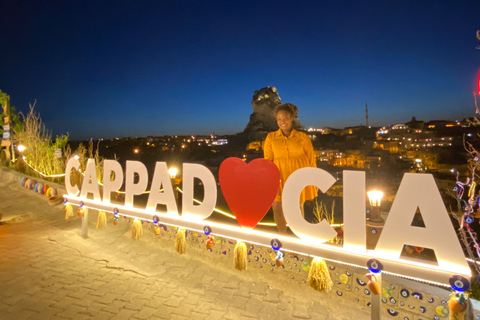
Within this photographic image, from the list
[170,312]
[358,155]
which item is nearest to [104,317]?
[170,312]

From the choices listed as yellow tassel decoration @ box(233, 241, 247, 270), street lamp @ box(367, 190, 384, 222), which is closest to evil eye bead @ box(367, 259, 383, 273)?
street lamp @ box(367, 190, 384, 222)

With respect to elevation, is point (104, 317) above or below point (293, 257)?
below

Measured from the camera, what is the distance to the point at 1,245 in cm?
459

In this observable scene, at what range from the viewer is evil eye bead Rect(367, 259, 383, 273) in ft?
7.22

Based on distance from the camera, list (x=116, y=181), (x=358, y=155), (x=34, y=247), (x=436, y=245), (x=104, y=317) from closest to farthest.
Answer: (x=436, y=245), (x=104, y=317), (x=116, y=181), (x=34, y=247), (x=358, y=155)

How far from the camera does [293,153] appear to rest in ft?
9.66

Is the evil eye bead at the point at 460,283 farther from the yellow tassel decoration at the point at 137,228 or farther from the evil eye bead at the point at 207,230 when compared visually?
the yellow tassel decoration at the point at 137,228

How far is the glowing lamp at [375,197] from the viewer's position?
286 centimetres

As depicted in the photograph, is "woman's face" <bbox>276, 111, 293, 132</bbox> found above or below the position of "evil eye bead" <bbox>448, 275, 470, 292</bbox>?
above

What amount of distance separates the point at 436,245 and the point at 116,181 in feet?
12.9

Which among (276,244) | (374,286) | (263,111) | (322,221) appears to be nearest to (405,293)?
(374,286)

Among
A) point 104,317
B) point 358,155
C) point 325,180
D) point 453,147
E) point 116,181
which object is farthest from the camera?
point 358,155

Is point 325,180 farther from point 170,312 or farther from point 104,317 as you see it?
point 104,317

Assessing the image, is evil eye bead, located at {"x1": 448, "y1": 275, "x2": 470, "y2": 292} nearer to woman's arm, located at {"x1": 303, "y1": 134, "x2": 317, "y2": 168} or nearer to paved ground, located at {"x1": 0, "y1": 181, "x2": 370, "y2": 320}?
paved ground, located at {"x1": 0, "y1": 181, "x2": 370, "y2": 320}
